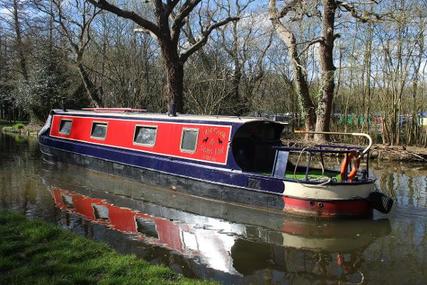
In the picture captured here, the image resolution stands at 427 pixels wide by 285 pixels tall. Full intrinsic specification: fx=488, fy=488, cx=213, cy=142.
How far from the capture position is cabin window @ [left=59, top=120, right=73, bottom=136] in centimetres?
1555

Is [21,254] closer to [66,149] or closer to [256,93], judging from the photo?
[66,149]

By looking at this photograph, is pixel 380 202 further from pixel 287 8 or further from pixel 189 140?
pixel 287 8

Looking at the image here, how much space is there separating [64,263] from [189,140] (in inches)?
243

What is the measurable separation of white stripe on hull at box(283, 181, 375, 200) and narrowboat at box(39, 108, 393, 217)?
0.06ft

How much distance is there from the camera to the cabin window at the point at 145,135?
1241 cm

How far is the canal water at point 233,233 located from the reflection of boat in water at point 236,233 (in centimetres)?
2

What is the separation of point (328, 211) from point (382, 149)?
8683 millimetres

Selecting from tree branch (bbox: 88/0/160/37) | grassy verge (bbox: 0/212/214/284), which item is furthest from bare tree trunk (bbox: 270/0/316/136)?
grassy verge (bbox: 0/212/214/284)

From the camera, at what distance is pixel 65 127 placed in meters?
15.8

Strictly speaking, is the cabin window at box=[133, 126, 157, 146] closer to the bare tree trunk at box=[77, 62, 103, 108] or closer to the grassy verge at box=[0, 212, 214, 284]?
the grassy verge at box=[0, 212, 214, 284]

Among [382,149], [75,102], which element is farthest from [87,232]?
[75,102]

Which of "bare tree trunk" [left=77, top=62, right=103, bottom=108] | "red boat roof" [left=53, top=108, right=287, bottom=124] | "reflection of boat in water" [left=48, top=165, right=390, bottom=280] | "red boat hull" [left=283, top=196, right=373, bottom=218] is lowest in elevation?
"reflection of boat in water" [left=48, top=165, right=390, bottom=280]

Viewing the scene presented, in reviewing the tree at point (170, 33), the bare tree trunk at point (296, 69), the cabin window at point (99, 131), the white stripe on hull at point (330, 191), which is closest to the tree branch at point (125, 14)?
the tree at point (170, 33)

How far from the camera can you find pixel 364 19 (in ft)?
48.7
